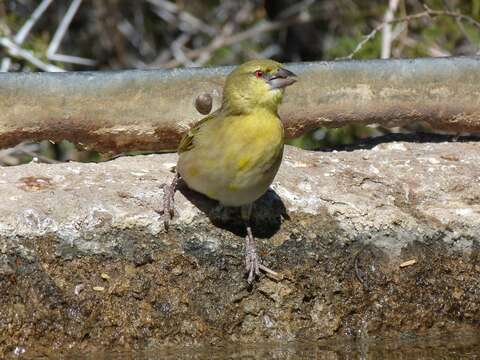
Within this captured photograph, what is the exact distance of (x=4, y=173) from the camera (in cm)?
438

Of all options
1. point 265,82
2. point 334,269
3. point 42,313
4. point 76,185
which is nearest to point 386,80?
point 265,82

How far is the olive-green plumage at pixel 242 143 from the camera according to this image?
424 cm

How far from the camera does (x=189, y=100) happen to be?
4.89 metres

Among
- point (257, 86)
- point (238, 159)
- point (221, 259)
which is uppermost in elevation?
point (257, 86)

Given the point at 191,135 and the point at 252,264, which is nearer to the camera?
the point at 252,264

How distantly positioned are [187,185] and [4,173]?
786mm

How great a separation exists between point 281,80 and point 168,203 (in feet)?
2.42

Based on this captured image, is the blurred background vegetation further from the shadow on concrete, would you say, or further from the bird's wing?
the bird's wing

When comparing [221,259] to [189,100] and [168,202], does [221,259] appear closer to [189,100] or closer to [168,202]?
[168,202]

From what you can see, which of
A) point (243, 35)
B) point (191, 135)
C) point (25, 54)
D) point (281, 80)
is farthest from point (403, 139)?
point (243, 35)

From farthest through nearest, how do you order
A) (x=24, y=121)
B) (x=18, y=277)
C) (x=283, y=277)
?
(x=24, y=121), (x=283, y=277), (x=18, y=277)

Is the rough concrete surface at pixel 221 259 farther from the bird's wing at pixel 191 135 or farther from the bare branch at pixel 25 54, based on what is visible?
the bare branch at pixel 25 54

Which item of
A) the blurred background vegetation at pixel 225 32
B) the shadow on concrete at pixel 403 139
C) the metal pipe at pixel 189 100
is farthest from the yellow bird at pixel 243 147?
the blurred background vegetation at pixel 225 32

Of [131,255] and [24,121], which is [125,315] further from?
[24,121]
